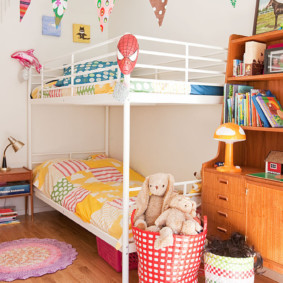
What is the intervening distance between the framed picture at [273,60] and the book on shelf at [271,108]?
0.18 m

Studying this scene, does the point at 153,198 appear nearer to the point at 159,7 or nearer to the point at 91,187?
the point at 91,187

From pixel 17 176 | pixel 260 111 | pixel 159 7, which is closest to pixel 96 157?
pixel 17 176

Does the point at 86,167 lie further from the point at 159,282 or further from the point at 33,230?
the point at 159,282

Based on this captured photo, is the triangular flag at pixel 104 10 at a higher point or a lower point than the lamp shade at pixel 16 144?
higher

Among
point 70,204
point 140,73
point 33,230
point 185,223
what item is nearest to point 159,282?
point 185,223

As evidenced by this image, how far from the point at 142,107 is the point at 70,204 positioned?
141 centimetres

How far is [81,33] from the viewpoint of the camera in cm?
455

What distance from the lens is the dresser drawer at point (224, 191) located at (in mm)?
2494

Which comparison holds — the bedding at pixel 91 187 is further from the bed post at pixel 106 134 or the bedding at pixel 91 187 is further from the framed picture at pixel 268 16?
the framed picture at pixel 268 16

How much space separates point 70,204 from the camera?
3.28 meters

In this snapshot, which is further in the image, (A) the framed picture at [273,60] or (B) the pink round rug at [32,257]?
(B) the pink round rug at [32,257]

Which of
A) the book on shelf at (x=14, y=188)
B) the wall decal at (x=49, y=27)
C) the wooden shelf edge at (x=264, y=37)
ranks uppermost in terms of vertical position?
the wall decal at (x=49, y=27)

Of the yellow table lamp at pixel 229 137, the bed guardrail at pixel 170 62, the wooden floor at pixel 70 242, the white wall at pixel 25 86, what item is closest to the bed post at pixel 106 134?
the white wall at pixel 25 86

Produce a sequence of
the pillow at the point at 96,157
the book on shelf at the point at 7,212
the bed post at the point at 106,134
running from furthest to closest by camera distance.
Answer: the bed post at the point at 106,134 < the pillow at the point at 96,157 < the book on shelf at the point at 7,212
